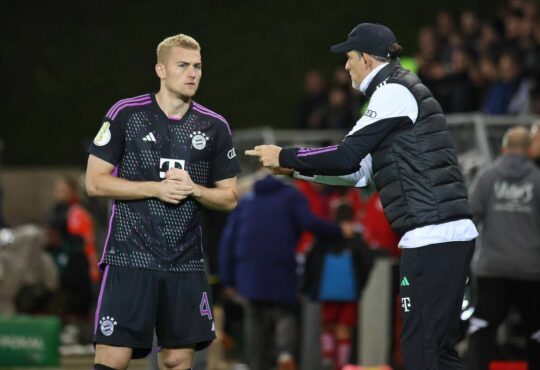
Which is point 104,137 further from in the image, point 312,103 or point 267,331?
point 312,103

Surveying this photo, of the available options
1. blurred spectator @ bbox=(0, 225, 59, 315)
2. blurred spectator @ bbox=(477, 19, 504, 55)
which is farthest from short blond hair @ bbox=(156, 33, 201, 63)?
blurred spectator @ bbox=(477, 19, 504, 55)

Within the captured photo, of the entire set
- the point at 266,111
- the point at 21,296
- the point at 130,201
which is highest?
the point at 266,111

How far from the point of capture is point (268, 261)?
1166 centimetres

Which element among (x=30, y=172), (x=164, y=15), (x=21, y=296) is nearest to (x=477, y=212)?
(x=21, y=296)

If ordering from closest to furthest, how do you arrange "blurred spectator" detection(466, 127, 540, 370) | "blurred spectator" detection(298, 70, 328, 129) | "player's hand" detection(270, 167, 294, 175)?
"player's hand" detection(270, 167, 294, 175), "blurred spectator" detection(466, 127, 540, 370), "blurred spectator" detection(298, 70, 328, 129)

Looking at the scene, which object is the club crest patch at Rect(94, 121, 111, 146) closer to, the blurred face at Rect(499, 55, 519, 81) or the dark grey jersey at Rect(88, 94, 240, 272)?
the dark grey jersey at Rect(88, 94, 240, 272)

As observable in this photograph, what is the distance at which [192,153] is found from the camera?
7.03 metres

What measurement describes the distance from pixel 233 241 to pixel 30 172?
1171cm

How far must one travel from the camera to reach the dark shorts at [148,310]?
6836mm

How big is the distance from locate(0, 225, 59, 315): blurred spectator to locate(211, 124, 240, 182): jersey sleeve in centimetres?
866

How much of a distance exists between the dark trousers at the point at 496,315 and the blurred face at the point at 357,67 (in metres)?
3.24

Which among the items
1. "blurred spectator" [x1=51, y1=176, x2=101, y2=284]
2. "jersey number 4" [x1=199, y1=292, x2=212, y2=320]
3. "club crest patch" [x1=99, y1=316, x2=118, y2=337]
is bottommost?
"club crest patch" [x1=99, y1=316, x2=118, y2=337]

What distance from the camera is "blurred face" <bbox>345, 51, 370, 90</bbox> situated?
7.05m

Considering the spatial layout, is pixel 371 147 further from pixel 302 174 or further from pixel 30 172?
pixel 30 172
